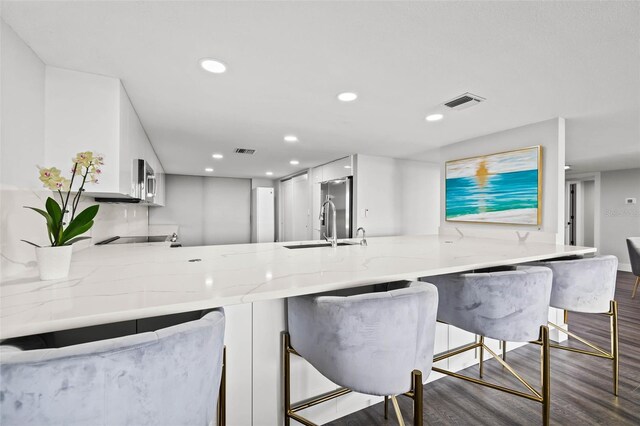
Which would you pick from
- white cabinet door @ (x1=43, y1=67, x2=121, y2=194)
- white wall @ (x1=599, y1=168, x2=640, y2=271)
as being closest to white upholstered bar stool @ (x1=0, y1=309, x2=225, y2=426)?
white cabinet door @ (x1=43, y1=67, x2=121, y2=194)

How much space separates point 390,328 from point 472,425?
1.13 metres

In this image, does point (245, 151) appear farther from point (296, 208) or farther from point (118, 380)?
point (118, 380)

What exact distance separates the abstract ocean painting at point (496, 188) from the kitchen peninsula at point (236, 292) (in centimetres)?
110

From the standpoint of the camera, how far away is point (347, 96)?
90.0 inches

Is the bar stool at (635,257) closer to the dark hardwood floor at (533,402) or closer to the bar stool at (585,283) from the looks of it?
the dark hardwood floor at (533,402)

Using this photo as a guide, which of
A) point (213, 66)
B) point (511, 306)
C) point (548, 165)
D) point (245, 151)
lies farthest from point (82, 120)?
point (548, 165)

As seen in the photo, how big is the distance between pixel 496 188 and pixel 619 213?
17.0 feet

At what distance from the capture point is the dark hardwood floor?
1657 mm

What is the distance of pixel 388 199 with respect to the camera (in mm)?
4922

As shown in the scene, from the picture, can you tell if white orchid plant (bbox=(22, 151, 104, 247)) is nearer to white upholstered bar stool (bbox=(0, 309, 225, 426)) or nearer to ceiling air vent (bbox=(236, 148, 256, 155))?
white upholstered bar stool (bbox=(0, 309, 225, 426))

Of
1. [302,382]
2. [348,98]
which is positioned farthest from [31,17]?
[302,382]

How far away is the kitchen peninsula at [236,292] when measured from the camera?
0.85m

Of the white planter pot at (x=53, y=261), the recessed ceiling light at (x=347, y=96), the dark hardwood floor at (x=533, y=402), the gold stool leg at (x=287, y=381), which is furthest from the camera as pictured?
the recessed ceiling light at (x=347, y=96)

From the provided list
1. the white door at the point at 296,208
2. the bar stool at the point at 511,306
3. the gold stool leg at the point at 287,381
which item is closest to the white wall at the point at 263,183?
the white door at the point at 296,208
